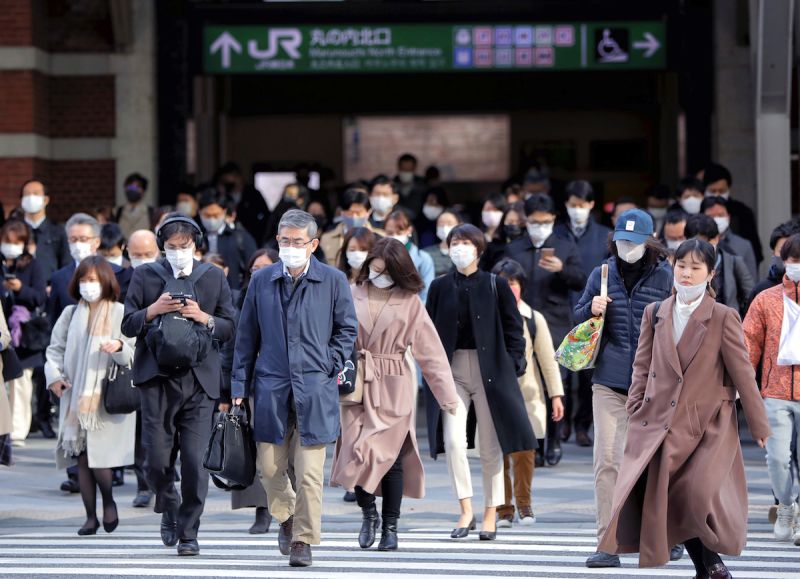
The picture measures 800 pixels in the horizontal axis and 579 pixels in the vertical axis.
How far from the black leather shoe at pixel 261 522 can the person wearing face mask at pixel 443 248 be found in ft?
12.0

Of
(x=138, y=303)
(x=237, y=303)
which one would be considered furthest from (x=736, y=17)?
(x=138, y=303)

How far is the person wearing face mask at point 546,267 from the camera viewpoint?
534 inches

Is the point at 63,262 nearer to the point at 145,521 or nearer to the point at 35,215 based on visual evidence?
the point at 35,215

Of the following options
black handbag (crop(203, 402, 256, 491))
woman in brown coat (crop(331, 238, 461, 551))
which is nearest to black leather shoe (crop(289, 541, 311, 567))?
black handbag (crop(203, 402, 256, 491))

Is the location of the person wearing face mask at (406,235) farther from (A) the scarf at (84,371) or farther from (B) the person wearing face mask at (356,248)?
(A) the scarf at (84,371)

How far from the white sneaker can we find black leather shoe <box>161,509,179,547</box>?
3.56 m

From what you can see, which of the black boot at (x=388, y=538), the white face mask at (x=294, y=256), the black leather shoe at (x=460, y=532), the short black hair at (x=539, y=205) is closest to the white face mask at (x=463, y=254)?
the white face mask at (x=294, y=256)

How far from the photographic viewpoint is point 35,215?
1559 centimetres

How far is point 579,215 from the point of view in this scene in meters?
14.1

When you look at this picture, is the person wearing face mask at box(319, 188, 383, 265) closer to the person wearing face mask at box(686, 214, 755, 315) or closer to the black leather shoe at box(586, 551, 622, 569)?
the person wearing face mask at box(686, 214, 755, 315)

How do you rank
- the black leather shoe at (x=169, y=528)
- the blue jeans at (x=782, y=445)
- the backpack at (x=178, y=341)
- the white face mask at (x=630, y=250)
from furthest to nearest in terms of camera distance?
→ the blue jeans at (x=782, y=445) < the black leather shoe at (x=169, y=528) < the backpack at (x=178, y=341) < the white face mask at (x=630, y=250)

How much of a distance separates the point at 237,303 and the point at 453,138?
58.6 feet

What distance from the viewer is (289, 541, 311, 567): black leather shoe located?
911cm

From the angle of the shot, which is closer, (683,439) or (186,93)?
(683,439)
